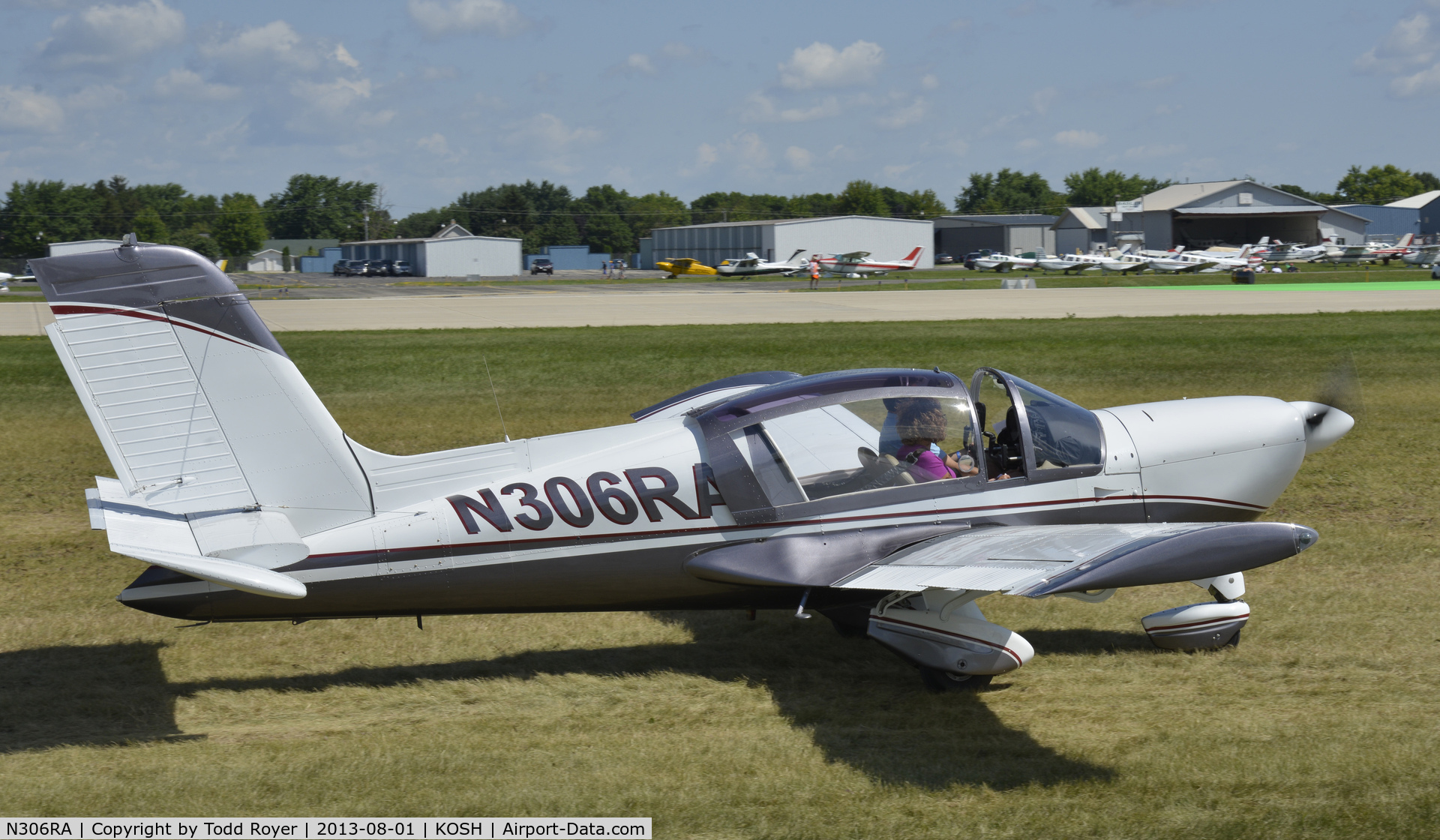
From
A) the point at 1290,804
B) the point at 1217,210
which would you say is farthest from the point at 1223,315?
the point at 1217,210

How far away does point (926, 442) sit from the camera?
6461 millimetres

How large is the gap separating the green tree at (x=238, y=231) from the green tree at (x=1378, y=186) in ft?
500

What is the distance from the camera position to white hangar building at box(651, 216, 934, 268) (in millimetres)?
94125

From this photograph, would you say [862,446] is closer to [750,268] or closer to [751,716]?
[751,716]

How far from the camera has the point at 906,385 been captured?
21.3 feet

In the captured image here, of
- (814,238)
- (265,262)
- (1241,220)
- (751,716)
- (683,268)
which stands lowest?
(751,716)

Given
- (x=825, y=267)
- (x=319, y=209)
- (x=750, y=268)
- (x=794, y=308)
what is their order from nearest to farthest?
(x=794, y=308) → (x=750, y=268) → (x=825, y=267) → (x=319, y=209)

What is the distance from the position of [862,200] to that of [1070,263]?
90.9 metres

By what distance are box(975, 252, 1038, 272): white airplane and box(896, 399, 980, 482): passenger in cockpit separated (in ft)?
240

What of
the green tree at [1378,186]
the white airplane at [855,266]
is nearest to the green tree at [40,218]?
the white airplane at [855,266]

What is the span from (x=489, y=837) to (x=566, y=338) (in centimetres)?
2460

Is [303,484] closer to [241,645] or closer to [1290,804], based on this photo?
[241,645]

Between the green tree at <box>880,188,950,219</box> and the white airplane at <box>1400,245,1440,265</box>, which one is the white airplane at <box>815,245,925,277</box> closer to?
the white airplane at <box>1400,245,1440,265</box>

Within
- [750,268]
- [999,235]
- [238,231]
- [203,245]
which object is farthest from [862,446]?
[238,231]
